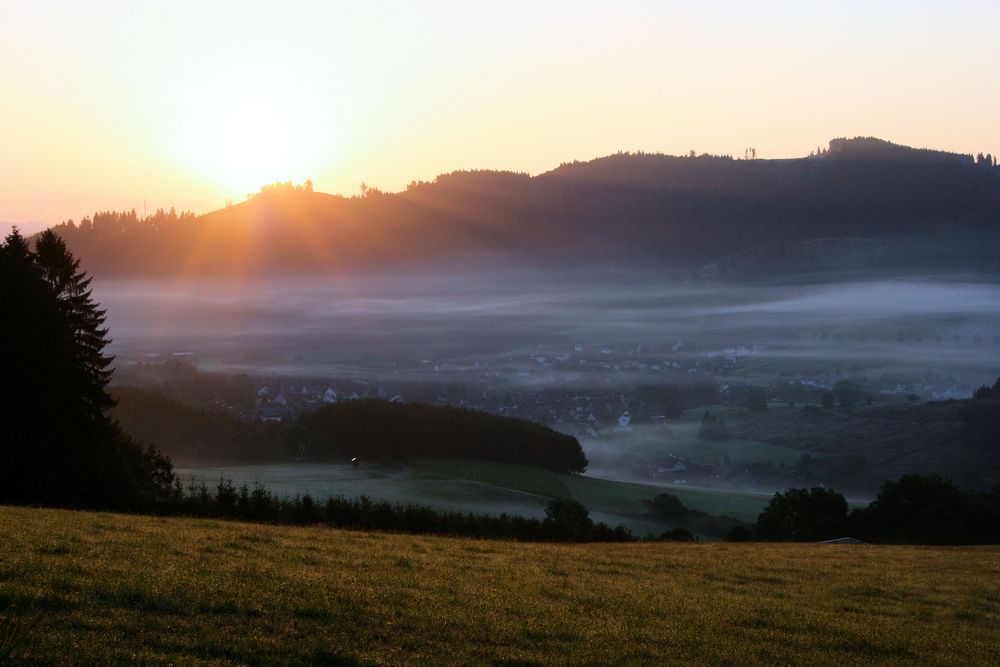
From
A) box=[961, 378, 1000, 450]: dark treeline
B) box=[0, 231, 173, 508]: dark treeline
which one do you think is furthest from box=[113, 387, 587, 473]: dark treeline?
box=[961, 378, 1000, 450]: dark treeline

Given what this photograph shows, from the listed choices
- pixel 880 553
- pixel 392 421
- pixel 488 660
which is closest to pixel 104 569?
pixel 488 660

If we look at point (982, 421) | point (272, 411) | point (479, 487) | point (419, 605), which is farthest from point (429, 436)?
point (982, 421)

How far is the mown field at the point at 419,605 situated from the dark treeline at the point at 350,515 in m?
9.04

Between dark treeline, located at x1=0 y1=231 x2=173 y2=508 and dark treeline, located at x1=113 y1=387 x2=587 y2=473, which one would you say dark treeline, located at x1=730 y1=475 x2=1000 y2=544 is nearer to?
dark treeline, located at x1=0 y1=231 x2=173 y2=508

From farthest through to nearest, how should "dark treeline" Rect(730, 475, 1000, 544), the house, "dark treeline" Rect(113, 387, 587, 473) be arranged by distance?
the house, "dark treeline" Rect(113, 387, 587, 473), "dark treeline" Rect(730, 475, 1000, 544)

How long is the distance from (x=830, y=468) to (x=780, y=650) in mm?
164338

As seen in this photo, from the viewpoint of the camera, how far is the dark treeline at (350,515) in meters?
33.5

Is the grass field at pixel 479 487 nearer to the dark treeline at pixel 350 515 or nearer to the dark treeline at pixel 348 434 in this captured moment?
the dark treeline at pixel 348 434

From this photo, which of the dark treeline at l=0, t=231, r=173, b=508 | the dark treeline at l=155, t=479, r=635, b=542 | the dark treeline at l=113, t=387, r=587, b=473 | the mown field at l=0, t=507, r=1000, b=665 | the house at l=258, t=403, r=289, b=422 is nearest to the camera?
the mown field at l=0, t=507, r=1000, b=665

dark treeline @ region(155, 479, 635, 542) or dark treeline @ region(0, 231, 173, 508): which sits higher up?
dark treeline @ region(0, 231, 173, 508)

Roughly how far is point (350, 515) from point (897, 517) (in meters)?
36.6

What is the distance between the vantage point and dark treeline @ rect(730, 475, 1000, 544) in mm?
53594

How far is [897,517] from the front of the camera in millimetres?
57719

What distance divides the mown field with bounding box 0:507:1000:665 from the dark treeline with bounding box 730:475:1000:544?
104ft
